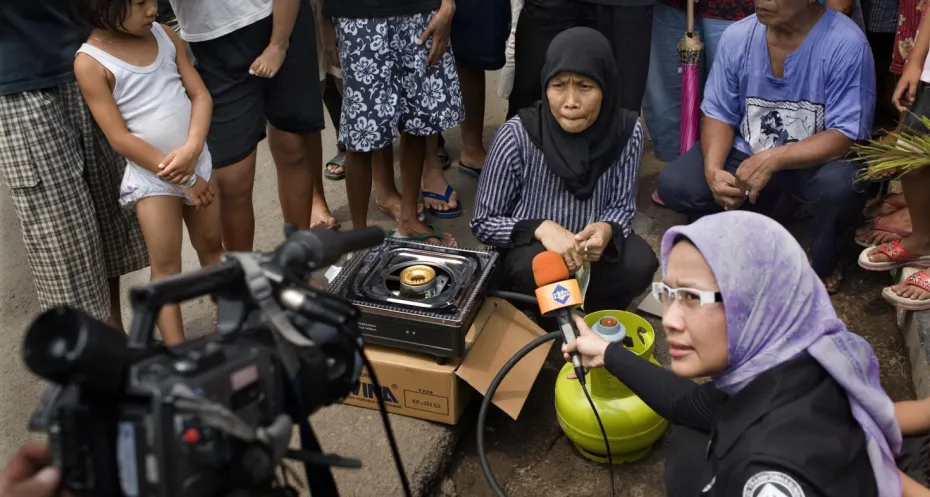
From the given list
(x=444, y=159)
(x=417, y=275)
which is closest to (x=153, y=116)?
(x=417, y=275)

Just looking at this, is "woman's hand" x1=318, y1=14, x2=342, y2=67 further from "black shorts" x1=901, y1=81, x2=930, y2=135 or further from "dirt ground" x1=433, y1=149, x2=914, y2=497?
"black shorts" x1=901, y1=81, x2=930, y2=135

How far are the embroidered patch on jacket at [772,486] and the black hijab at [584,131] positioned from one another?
5.35 ft

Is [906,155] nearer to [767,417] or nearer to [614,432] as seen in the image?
[614,432]

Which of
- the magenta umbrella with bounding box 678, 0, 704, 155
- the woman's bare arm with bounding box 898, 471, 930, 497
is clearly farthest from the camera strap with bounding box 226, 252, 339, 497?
the magenta umbrella with bounding box 678, 0, 704, 155

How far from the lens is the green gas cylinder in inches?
104

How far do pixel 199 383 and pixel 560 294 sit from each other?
4.58 ft

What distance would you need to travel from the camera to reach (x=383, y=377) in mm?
2801

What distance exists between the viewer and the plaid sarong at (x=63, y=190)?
2562 millimetres

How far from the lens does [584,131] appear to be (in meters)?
3.04

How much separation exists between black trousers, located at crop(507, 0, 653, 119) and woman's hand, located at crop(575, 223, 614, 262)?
93 centimetres

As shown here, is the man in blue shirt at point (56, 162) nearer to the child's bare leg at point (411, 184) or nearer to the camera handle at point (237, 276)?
the child's bare leg at point (411, 184)

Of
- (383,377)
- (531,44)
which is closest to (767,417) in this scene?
(383,377)

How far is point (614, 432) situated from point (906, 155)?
1.47 meters

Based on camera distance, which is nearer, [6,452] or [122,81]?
[122,81]
